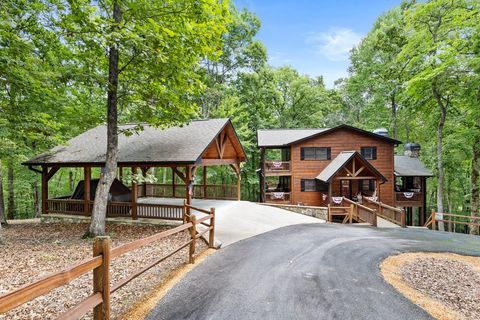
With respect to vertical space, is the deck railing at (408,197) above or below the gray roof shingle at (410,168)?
below

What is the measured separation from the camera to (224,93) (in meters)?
24.7

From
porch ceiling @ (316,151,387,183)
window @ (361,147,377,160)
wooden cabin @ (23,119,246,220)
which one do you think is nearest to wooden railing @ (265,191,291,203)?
porch ceiling @ (316,151,387,183)

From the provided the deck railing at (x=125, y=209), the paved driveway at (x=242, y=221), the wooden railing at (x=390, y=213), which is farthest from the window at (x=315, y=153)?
the deck railing at (x=125, y=209)

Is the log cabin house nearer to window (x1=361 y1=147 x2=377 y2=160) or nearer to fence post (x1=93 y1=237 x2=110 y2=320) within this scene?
window (x1=361 y1=147 x2=377 y2=160)

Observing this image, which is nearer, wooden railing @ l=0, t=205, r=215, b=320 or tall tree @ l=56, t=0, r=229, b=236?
wooden railing @ l=0, t=205, r=215, b=320

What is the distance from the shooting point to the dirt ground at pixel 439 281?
182 inches

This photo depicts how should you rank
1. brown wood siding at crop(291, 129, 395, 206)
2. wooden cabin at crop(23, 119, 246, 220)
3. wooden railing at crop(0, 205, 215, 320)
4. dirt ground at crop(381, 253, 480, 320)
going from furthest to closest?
brown wood siding at crop(291, 129, 395, 206) < wooden cabin at crop(23, 119, 246, 220) < dirt ground at crop(381, 253, 480, 320) < wooden railing at crop(0, 205, 215, 320)

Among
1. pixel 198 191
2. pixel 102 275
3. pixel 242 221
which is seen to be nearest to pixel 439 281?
pixel 102 275

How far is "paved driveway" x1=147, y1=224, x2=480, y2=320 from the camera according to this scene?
420 cm

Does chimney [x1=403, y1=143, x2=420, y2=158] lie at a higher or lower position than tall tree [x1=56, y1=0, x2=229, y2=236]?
lower

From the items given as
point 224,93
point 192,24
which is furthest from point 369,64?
point 192,24

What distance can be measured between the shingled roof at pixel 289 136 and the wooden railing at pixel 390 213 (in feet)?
20.3

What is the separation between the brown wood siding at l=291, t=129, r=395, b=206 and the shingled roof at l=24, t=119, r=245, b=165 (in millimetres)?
8977

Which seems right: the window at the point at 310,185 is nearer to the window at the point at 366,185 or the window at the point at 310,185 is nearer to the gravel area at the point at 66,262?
the window at the point at 366,185
